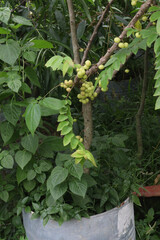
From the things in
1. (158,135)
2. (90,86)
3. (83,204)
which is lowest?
(158,135)

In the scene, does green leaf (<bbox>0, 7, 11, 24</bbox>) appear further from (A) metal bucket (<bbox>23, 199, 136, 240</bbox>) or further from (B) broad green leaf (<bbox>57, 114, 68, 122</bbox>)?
(A) metal bucket (<bbox>23, 199, 136, 240</bbox>)

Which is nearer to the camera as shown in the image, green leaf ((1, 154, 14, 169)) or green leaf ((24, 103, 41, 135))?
green leaf ((24, 103, 41, 135))

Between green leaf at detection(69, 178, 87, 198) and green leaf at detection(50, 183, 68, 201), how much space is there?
2 centimetres

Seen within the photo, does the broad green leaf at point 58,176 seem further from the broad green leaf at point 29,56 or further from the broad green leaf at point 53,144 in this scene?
the broad green leaf at point 29,56

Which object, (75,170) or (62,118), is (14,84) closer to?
(62,118)

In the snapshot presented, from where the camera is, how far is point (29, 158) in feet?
3.57

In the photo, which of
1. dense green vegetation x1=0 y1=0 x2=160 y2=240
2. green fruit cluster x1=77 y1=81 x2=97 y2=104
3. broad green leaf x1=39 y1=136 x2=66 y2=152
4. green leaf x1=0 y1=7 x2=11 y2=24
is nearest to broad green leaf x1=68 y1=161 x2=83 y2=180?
dense green vegetation x1=0 y1=0 x2=160 y2=240

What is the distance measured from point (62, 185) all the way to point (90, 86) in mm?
363

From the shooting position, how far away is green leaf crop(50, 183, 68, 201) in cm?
100

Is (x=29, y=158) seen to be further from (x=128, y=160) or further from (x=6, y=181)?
(x=128, y=160)

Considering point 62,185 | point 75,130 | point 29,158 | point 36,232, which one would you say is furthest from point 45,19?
point 36,232

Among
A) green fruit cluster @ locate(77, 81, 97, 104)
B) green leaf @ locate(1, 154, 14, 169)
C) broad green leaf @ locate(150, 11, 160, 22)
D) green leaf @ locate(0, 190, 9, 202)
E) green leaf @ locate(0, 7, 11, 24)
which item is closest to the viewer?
broad green leaf @ locate(150, 11, 160, 22)

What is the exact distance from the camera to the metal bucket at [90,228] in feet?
3.52

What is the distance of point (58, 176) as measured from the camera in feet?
3.31
